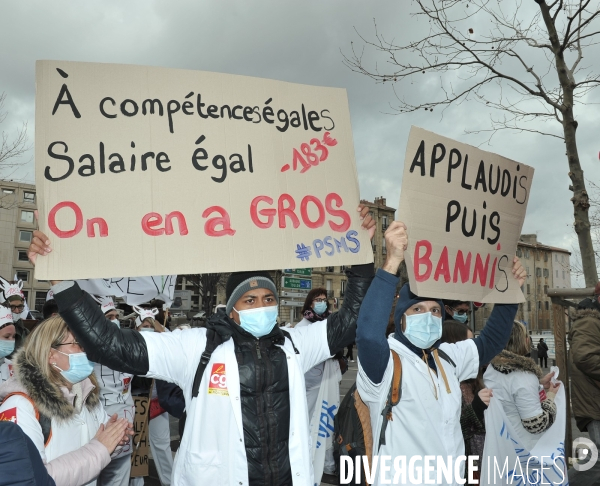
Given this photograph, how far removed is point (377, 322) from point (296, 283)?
11162 mm

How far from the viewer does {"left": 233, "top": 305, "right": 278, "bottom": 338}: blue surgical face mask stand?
2.93 m

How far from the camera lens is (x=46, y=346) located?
9.46ft

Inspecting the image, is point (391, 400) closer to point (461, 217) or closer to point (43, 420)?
point (461, 217)

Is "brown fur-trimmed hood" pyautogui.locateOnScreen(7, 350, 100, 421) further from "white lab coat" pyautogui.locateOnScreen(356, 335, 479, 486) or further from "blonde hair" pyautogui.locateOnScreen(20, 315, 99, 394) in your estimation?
"white lab coat" pyautogui.locateOnScreen(356, 335, 479, 486)

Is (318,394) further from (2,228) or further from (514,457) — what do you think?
(2,228)

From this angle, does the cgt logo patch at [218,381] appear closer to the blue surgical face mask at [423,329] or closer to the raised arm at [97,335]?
the raised arm at [97,335]

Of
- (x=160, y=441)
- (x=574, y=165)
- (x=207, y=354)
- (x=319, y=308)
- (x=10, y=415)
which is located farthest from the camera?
(x=319, y=308)

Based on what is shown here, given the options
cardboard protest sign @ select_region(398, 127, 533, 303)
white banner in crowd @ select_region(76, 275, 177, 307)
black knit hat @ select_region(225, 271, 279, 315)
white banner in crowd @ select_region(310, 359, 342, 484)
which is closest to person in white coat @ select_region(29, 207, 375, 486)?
black knit hat @ select_region(225, 271, 279, 315)

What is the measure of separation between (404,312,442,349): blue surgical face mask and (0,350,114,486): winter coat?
5.63 ft

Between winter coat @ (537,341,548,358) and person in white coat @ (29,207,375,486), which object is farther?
winter coat @ (537,341,548,358)

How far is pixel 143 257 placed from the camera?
289cm

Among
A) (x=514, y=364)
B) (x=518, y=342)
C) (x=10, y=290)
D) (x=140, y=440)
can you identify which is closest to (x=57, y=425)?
(x=514, y=364)

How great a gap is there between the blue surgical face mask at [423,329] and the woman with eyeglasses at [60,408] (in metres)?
1.62

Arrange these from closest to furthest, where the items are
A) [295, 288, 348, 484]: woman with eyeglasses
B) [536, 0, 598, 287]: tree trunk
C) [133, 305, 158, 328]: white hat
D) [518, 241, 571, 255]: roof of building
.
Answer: [295, 288, 348, 484]: woman with eyeglasses → [133, 305, 158, 328]: white hat → [536, 0, 598, 287]: tree trunk → [518, 241, 571, 255]: roof of building
